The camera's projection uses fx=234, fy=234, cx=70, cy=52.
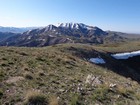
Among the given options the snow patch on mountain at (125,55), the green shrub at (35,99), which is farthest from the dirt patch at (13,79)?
the snow patch on mountain at (125,55)

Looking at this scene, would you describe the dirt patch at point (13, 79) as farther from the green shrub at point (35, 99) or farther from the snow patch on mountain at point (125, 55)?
the snow patch on mountain at point (125, 55)

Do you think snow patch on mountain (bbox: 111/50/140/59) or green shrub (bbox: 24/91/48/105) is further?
snow patch on mountain (bbox: 111/50/140/59)

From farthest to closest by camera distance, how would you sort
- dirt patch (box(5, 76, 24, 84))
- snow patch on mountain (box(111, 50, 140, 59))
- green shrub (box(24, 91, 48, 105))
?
snow patch on mountain (box(111, 50, 140, 59)) → dirt patch (box(5, 76, 24, 84)) → green shrub (box(24, 91, 48, 105))

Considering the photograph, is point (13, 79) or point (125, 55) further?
point (125, 55)

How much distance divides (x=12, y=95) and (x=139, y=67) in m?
50.4

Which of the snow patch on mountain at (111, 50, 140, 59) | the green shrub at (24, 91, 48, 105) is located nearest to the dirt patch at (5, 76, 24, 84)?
the green shrub at (24, 91, 48, 105)

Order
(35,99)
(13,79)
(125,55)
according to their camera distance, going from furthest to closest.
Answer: (125,55) → (13,79) → (35,99)

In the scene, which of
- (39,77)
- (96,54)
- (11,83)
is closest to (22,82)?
(11,83)

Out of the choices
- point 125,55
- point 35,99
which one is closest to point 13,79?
point 35,99

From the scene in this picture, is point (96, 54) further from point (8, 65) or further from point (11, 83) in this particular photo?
point (11, 83)

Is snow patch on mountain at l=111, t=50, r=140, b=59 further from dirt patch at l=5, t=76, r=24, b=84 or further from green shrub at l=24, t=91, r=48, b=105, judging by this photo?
green shrub at l=24, t=91, r=48, b=105

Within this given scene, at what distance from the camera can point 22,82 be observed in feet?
46.2

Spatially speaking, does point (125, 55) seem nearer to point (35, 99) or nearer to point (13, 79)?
point (13, 79)

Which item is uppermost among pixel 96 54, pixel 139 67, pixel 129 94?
pixel 129 94
